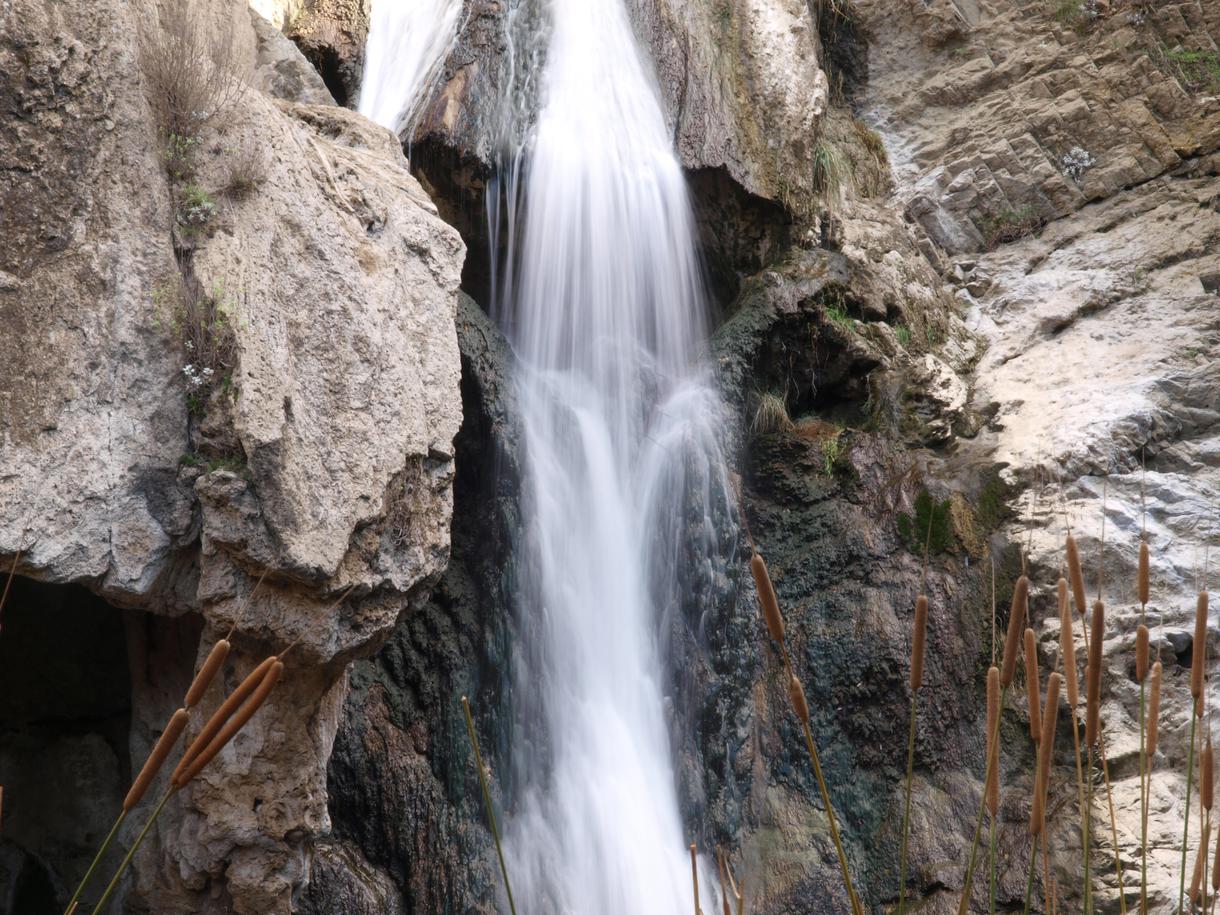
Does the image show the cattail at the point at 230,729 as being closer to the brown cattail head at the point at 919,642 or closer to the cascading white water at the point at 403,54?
the brown cattail head at the point at 919,642

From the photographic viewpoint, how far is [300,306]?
3.88 m

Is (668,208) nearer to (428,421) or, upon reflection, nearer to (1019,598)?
(428,421)

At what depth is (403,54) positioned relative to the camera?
24.8ft

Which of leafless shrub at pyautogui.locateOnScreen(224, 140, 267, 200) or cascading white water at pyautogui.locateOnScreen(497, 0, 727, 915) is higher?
leafless shrub at pyautogui.locateOnScreen(224, 140, 267, 200)

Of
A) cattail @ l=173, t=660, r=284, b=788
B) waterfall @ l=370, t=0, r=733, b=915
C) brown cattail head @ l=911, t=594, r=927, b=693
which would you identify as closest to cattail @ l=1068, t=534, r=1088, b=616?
brown cattail head @ l=911, t=594, r=927, b=693

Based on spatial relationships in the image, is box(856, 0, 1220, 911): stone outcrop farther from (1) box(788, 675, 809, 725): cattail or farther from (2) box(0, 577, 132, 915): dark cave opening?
(1) box(788, 675, 809, 725): cattail

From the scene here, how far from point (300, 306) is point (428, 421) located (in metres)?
0.65

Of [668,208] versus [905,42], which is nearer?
[668,208]

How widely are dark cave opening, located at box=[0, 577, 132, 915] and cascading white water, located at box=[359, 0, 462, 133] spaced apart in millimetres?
3647

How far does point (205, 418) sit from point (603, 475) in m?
2.95

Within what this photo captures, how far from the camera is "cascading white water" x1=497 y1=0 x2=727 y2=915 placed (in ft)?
17.3

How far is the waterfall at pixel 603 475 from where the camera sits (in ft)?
17.3

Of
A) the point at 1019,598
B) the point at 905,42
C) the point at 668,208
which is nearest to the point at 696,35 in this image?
the point at 668,208

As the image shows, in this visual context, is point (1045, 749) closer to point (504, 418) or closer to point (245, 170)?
point (245, 170)
